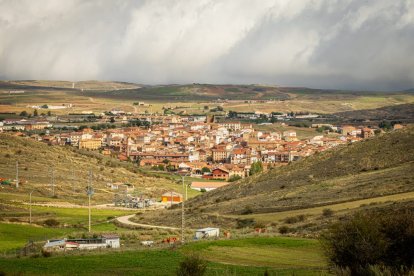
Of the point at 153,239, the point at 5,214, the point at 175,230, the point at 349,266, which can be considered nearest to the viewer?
the point at 349,266

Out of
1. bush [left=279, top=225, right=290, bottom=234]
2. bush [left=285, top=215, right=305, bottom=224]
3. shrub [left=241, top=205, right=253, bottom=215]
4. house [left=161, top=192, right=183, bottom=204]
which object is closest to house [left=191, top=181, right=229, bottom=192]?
house [left=161, top=192, right=183, bottom=204]

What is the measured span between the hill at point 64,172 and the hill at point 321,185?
15.6 meters

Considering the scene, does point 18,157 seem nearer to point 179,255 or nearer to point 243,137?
point 179,255

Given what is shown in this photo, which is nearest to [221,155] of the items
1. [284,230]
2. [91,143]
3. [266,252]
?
[91,143]

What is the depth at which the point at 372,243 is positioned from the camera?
22.6 meters

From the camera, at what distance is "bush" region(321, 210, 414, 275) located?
22.3m

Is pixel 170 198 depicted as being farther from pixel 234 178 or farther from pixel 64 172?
pixel 234 178

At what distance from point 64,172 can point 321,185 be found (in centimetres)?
4098

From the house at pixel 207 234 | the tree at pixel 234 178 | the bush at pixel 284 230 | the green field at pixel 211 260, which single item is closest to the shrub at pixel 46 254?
the green field at pixel 211 260

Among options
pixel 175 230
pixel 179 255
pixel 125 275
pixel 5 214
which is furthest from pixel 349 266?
pixel 5 214

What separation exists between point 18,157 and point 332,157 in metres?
41.9

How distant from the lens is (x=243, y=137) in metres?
183

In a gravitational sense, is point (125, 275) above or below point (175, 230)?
above

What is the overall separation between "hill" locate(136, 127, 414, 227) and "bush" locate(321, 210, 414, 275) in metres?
23.1
